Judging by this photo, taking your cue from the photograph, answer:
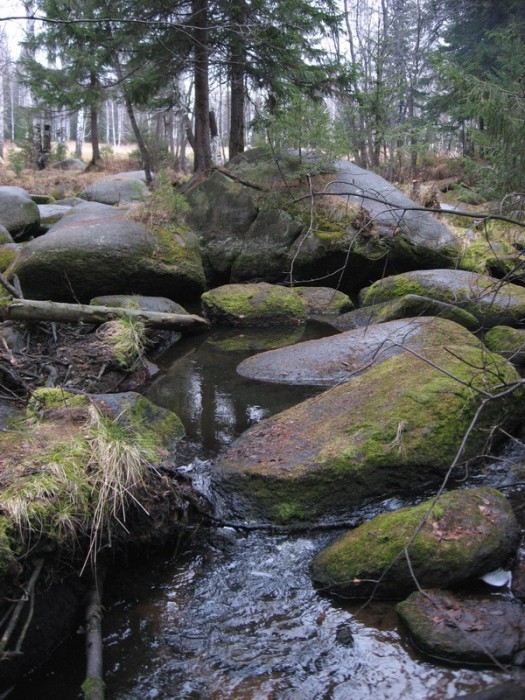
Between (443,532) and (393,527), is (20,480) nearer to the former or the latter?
(393,527)

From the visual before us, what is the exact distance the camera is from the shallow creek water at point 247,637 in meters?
2.70

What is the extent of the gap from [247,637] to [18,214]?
470 inches

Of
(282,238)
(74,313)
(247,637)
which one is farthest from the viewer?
(282,238)

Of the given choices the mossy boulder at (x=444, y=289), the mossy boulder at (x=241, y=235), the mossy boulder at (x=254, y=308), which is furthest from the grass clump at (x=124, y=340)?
the mossy boulder at (x=241, y=235)

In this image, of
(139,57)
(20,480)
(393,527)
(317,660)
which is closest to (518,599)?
(393,527)

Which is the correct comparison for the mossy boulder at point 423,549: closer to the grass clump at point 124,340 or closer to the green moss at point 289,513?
the green moss at point 289,513

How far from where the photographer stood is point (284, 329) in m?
9.41

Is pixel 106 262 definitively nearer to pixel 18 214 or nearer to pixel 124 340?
pixel 124 340

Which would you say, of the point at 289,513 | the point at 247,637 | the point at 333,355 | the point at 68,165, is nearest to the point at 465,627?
the point at 247,637

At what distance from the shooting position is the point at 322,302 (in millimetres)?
10359

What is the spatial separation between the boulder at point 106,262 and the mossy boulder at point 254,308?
78 centimetres

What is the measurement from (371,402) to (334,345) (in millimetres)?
2398

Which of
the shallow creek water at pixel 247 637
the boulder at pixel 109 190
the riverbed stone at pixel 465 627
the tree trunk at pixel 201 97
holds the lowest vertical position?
the shallow creek water at pixel 247 637

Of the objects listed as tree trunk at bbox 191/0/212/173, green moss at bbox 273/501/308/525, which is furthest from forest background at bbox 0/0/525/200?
green moss at bbox 273/501/308/525
